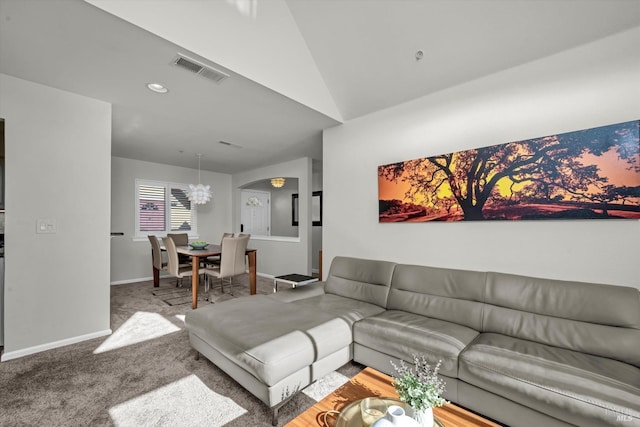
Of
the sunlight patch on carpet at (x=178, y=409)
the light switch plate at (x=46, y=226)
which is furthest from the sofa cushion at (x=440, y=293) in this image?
the light switch plate at (x=46, y=226)

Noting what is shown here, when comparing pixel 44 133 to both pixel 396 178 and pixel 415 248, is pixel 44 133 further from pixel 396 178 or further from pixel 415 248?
pixel 415 248

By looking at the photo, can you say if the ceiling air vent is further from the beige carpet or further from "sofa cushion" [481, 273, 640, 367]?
"sofa cushion" [481, 273, 640, 367]

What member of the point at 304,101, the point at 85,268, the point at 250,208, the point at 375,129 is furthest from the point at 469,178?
the point at 250,208

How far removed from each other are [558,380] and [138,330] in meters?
3.65

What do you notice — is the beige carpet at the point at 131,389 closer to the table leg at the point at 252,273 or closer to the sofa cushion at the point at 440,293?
the sofa cushion at the point at 440,293

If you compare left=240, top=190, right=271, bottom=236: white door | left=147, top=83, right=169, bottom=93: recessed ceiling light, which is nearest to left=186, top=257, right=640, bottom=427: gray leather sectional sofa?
left=147, top=83, right=169, bottom=93: recessed ceiling light

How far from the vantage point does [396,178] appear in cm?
308

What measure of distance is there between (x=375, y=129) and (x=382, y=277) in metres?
1.72

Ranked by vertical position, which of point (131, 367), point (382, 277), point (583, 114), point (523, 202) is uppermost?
point (583, 114)

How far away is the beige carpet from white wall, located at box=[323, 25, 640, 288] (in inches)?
58.6

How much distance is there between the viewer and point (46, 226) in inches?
104

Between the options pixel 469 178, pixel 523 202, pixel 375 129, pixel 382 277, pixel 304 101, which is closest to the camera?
pixel 523 202

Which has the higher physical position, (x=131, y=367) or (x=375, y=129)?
(x=375, y=129)

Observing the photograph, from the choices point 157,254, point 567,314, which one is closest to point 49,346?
point 157,254
